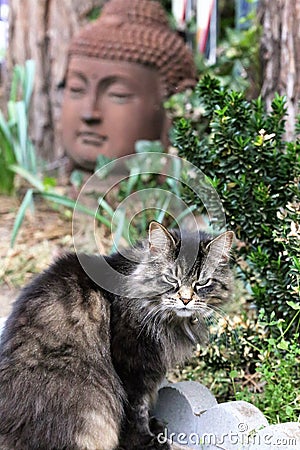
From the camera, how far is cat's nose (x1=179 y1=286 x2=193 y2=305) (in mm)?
2141

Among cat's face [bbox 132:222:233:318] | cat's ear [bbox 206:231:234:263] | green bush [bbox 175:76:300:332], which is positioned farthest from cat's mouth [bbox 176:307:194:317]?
green bush [bbox 175:76:300:332]

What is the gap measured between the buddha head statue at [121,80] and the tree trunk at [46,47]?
0.72 meters

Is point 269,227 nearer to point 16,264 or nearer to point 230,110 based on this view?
point 230,110

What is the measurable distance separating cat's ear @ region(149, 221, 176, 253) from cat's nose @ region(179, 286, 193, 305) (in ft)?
0.48

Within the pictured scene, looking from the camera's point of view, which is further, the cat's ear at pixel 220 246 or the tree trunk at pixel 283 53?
the tree trunk at pixel 283 53

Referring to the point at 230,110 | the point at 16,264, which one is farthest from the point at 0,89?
the point at 230,110

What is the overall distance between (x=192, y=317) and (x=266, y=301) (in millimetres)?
504

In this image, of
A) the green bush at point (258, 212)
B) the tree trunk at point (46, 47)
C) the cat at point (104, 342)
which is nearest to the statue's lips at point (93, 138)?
the tree trunk at point (46, 47)

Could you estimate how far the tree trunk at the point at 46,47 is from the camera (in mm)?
5098

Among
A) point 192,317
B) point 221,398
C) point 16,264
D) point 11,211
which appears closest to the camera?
point 192,317

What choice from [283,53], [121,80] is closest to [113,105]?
[121,80]

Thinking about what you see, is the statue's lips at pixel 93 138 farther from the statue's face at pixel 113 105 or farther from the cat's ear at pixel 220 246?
the cat's ear at pixel 220 246

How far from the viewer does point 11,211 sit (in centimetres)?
463

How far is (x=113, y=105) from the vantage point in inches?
168
